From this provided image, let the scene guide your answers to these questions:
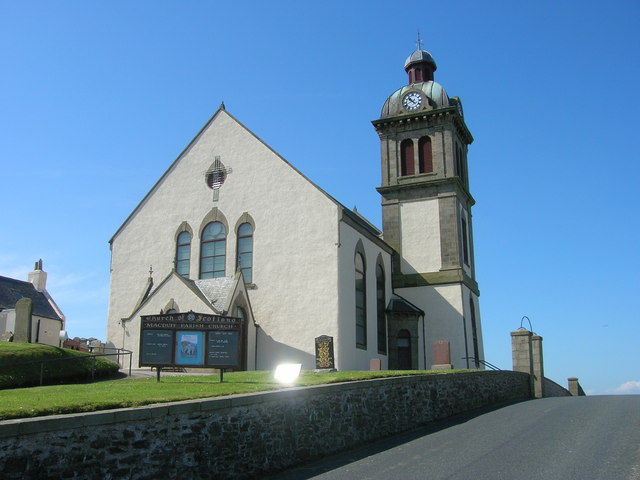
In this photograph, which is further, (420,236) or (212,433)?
(420,236)

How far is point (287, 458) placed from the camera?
43.1ft

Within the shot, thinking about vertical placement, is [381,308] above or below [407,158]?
below

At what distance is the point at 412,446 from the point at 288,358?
1435 cm

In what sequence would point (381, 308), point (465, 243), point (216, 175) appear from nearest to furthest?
point (216, 175), point (381, 308), point (465, 243)

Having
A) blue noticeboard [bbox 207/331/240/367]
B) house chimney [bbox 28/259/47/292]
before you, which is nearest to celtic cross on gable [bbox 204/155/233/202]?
blue noticeboard [bbox 207/331/240/367]

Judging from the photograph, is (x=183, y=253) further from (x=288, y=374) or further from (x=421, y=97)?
(x=421, y=97)

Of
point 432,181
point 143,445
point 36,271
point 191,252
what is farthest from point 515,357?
point 36,271

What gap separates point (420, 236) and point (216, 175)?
507 inches

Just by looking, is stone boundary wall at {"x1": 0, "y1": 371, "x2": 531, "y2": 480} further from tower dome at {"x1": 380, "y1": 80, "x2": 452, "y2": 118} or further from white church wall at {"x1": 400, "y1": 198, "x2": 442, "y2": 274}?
tower dome at {"x1": 380, "y1": 80, "x2": 452, "y2": 118}

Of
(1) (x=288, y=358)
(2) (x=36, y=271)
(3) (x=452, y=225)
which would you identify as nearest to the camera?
(1) (x=288, y=358)

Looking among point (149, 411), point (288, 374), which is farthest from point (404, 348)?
point (149, 411)

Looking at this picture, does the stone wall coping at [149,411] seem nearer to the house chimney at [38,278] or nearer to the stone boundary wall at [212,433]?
the stone boundary wall at [212,433]

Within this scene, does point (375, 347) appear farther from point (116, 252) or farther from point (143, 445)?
point (143, 445)

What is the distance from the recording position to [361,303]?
1240 inches
